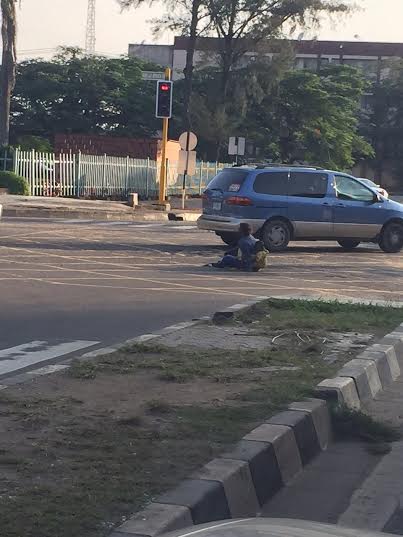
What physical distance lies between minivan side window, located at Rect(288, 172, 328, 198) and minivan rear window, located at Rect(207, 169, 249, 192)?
3.37 ft

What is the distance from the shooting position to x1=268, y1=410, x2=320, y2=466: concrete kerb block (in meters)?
7.08

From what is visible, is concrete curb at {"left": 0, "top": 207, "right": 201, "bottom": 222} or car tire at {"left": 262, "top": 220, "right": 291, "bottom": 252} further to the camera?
concrete curb at {"left": 0, "top": 207, "right": 201, "bottom": 222}

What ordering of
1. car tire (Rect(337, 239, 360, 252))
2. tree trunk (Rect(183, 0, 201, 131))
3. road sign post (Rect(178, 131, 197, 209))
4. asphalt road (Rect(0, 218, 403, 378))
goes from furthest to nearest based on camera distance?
tree trunk (Rect(183, 0, 201, 131)) < road sign post (Rect(178, 131, 197, 209)) < car tire (Rect(337, 239, 360, 252)) < asphalt road (Rect(0, 218, 403, 378))

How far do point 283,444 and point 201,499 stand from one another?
147cm

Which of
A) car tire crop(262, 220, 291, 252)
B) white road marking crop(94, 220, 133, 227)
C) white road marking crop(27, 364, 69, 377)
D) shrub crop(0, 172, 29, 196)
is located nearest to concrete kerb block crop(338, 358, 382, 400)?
white road marking crop(27, 364, 69, 377)

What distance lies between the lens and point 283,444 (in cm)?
675

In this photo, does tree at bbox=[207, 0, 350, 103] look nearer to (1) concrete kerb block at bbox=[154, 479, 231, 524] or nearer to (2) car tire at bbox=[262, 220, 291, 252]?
(2) car tire at bbox=[262, 220, 291, 252]

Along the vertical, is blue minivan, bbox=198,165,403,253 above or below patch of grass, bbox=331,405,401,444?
above

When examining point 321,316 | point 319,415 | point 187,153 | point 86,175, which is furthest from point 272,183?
point 86,175

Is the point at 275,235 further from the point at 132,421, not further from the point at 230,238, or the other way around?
the point at 132,421

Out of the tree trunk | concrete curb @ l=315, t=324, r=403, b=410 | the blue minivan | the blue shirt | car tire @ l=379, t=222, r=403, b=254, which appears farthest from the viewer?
the tree trunk

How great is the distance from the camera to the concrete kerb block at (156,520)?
482 centimetres

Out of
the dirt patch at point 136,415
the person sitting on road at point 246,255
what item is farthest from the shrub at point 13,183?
the dirt patch at point 136,415

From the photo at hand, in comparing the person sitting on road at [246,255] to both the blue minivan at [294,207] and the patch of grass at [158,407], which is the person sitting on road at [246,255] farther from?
the patch of grass at [158,407]
